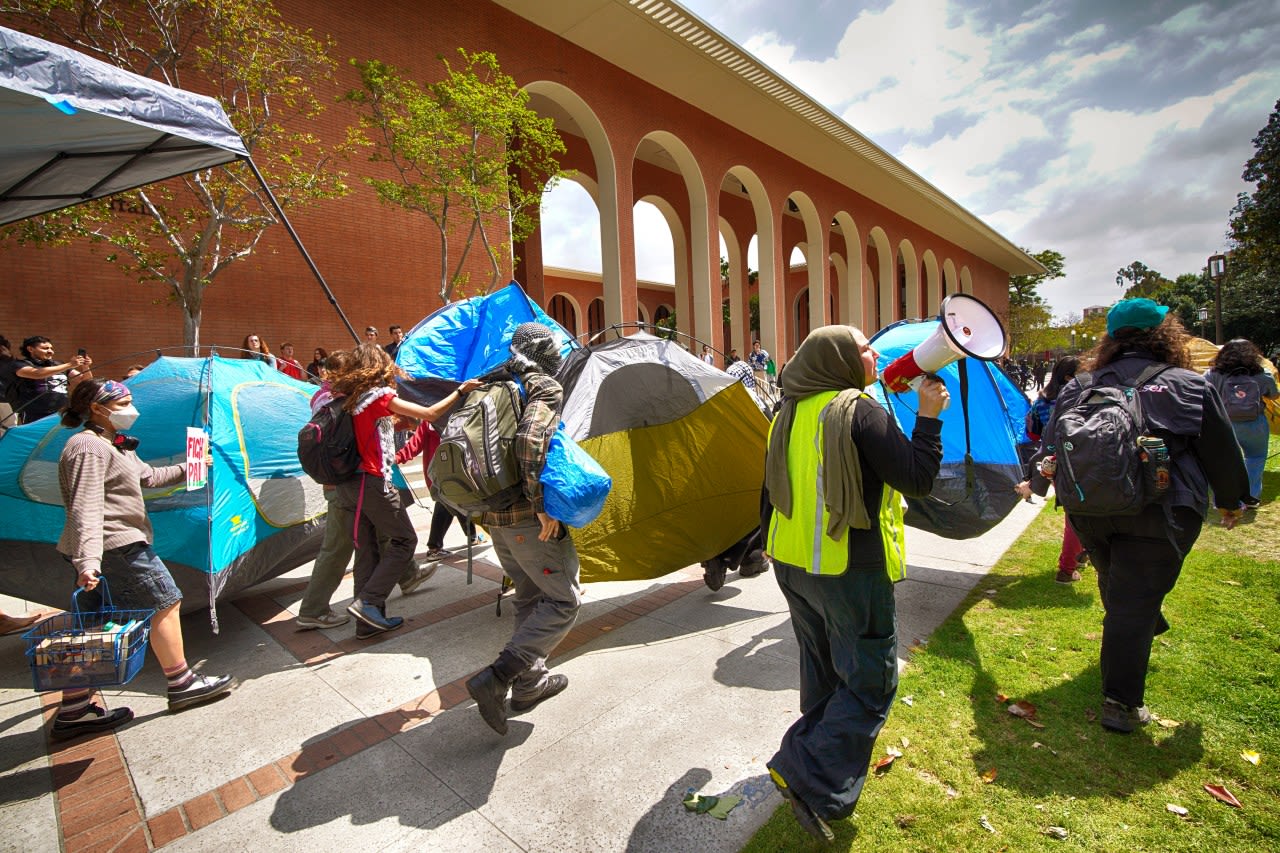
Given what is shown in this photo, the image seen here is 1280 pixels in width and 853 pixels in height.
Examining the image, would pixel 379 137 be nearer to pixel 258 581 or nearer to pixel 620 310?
pixel 620 310

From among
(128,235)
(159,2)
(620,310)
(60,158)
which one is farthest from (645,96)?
(60,158)

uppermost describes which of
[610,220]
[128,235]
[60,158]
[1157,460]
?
[610,220]

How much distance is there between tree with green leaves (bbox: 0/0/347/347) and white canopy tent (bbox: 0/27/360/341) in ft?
16.2

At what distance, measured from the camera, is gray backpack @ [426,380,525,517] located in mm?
2537

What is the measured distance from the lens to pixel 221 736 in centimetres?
287

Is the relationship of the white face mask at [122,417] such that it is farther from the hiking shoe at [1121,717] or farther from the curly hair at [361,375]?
the hiking shoe at [1121,717]

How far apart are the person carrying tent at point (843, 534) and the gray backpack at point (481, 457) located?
1.12 m

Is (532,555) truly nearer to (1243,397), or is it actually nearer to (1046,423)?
(1046,423)

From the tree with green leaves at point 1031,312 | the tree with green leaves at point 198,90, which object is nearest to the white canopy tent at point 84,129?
the tree with green leaves at point 198,90

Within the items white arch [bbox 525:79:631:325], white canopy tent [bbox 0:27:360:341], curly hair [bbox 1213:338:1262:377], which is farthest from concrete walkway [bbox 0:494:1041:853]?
white arch [bbox 525:79:631:325]

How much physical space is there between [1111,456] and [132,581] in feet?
14.2

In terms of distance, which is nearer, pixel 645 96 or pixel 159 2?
pixel 159 2

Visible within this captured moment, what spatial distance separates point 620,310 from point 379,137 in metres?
6.59

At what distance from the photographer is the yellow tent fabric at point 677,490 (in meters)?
3.72
